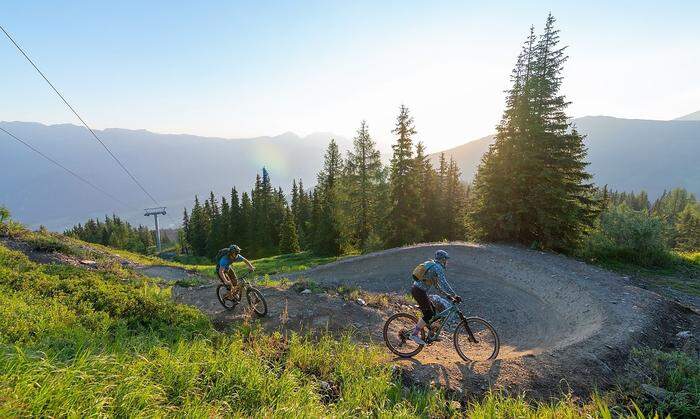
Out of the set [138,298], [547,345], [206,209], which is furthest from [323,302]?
[206,209]

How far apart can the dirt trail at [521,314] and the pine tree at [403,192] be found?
1450 cm

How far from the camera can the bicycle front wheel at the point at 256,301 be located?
35.1 feet

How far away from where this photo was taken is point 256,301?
10.9 m

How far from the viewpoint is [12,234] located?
55.8 feet

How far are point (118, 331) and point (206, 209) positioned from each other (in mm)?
86777

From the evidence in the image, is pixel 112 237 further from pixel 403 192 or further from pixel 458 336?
pixel 458 336

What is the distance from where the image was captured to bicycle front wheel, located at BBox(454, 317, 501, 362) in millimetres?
8797

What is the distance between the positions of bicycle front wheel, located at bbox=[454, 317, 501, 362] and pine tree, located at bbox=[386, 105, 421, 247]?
2713cm

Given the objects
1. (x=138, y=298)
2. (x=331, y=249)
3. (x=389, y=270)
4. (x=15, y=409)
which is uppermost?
(x=15, y=409)

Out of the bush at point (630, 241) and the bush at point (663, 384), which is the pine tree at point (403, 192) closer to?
the bush at point (630, 241)

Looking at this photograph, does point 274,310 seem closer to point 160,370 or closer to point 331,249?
point 160,370

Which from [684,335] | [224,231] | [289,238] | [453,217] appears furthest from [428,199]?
[224,231]

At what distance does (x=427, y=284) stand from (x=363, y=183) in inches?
1173

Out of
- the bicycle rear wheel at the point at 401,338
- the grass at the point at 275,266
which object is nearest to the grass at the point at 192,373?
the bicycle rear wheel at the point at 401,338
